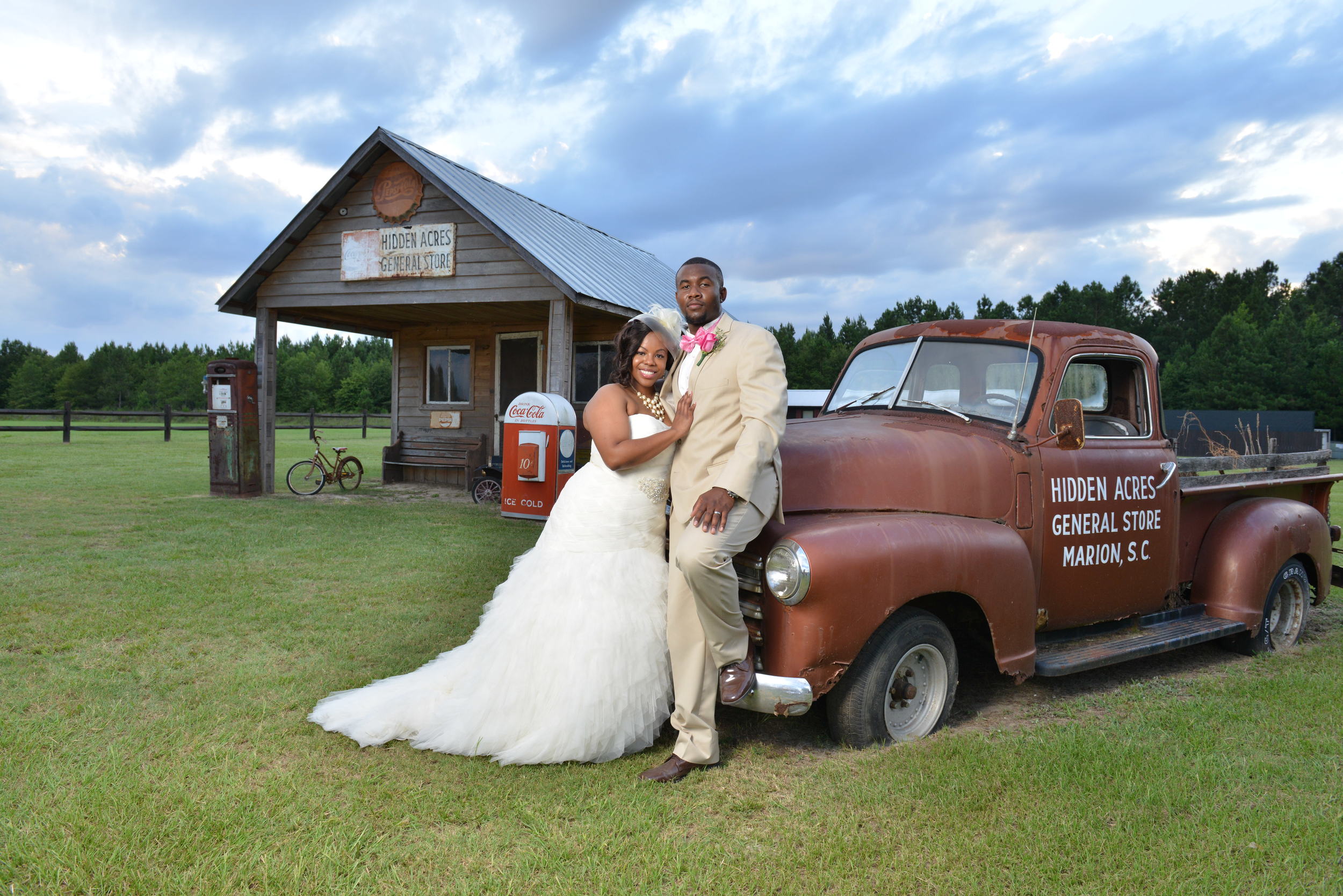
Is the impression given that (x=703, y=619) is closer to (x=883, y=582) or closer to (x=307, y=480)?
(x=883, y=582)

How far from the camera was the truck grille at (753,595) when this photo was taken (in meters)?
3.56

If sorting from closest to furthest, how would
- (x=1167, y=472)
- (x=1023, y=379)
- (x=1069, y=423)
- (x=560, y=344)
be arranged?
(x=1069, y=423), (x=1023, y=379), (x=1167, y=472), (x=560, y=344)

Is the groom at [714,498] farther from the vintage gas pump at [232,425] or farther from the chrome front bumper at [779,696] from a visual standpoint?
the vintage gas pump at [232,425]

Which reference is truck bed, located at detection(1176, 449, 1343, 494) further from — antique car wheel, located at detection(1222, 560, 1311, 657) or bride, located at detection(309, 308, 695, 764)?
bride, located at detection(309, 308, 695, 764)

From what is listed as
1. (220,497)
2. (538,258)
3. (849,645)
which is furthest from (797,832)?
(220,497)

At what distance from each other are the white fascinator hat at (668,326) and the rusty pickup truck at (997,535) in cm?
74

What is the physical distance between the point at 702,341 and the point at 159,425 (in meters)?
39.3

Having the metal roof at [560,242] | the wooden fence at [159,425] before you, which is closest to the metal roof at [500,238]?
the metal roof at [560,242]

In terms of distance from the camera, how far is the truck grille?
3559 mm

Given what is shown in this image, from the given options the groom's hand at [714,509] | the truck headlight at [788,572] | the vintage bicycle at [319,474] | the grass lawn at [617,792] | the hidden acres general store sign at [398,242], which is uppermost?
the hidden acres general store sign at [398,242]

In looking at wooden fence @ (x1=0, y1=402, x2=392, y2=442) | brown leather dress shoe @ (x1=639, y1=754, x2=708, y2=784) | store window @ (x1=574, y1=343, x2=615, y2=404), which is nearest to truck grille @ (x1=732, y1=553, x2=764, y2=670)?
brown leather dress shoe @ (x1=639, y1=754, x2=708, y2=784)

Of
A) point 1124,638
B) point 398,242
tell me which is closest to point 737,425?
point 1124,638

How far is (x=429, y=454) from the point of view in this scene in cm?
1586

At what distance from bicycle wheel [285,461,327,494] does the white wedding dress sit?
35.0ft
